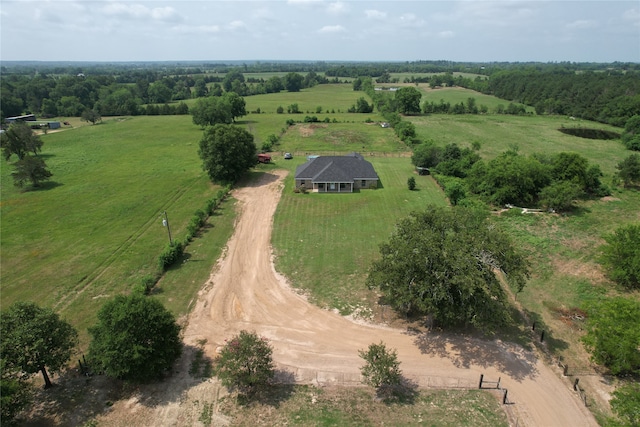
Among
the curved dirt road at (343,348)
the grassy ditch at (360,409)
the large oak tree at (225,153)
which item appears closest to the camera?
the grassy ditch at (360,409)

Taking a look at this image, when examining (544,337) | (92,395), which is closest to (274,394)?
(92,395)

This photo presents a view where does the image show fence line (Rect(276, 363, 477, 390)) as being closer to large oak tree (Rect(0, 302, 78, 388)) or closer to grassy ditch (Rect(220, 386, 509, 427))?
grassy ditch (Rect(220, 386, 509, 427))

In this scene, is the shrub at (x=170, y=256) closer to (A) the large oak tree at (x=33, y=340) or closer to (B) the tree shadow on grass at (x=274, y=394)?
(A) the large oak tree at (x=33, y=340)

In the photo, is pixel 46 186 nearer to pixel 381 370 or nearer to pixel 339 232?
pixel 339 232

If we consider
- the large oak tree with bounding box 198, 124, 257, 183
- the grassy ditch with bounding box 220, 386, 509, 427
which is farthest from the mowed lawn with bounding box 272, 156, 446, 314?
the large oak tree with bounding box 198, 124, 257, 183

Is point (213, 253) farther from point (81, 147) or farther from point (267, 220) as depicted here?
point (81, 147)

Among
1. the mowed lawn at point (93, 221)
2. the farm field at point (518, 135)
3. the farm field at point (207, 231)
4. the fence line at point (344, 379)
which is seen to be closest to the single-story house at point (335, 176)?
the farm field at point (207, 231)

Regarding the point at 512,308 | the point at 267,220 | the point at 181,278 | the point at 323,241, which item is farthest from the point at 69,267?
the point at 512,308
